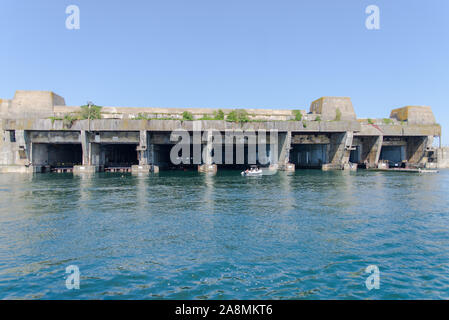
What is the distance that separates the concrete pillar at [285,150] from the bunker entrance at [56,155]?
55.7 meters

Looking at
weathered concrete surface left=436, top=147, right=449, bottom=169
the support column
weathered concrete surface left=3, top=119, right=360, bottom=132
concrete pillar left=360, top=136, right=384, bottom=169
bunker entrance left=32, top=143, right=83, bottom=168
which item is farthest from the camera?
weathered concrete surface left=436, top=147, right=449, bottom=169

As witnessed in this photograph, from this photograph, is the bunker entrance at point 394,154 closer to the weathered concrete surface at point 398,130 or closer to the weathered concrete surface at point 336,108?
the weathered concrete surface at point 398,130

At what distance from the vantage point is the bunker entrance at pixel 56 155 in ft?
240

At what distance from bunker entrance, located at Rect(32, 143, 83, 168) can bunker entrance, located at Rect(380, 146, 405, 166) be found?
3729 inches

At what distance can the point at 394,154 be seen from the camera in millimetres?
95000

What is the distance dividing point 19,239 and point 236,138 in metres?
59.7

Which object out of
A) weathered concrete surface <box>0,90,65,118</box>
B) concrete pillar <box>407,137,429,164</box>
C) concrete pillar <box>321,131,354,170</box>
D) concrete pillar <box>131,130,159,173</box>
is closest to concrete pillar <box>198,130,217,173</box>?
concrete pillar <box>131,130,159,173</box>

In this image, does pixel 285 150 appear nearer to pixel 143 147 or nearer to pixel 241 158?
pixel 241 158

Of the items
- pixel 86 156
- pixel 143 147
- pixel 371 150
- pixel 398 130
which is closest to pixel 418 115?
pixel 398 130

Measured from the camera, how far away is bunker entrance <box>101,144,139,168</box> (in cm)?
8276

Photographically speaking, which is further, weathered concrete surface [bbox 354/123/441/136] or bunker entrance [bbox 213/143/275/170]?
bunker entrance [bbox 213/143/275/170]

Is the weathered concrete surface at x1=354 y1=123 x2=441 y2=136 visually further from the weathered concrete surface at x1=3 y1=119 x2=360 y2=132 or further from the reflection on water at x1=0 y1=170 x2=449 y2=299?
the reflection on water at x1=0 y1=170 x2=449 y2=299
